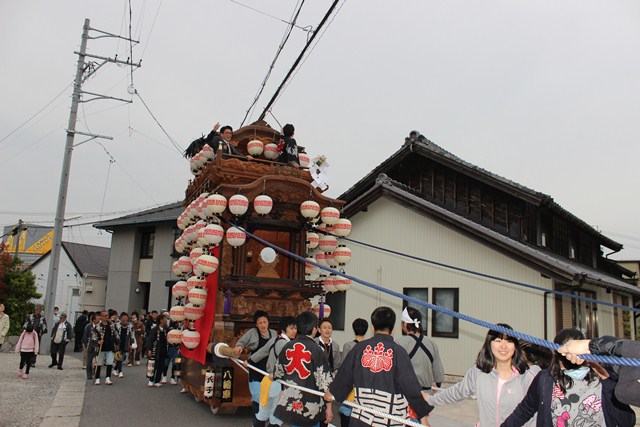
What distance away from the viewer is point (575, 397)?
11.4 ft

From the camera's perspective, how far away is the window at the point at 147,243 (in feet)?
95.5

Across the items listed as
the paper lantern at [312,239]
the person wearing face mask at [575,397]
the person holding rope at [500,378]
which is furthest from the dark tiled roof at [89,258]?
the person wearing face mask at [575,397]

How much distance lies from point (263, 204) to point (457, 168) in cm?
957

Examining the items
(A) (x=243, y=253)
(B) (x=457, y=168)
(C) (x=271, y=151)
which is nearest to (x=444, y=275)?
(B) (x=457, y=168)

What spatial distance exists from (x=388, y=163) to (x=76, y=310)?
23946mm

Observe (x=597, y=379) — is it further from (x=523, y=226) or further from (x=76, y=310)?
(x=76, y=310)

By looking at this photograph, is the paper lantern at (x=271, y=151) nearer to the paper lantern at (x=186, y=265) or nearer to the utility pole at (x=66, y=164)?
the paper lantern at (x=186, y=265)

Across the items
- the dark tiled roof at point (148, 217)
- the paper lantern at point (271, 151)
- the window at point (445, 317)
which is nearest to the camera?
the paper lantern at point (271, 151)

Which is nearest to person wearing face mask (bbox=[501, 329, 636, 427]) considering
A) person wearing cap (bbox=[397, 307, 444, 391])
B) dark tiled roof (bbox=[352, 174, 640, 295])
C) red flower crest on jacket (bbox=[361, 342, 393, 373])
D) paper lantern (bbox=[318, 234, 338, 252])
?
red flower crest on jacket (bbox=[361, 342, 393, 373])

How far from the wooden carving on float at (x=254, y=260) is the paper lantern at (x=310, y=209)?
12.1 inches

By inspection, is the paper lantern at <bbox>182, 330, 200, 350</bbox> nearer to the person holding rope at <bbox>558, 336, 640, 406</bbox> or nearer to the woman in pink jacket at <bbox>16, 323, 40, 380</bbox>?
the woman in pink jacket at <bbox>16, 323, 40, 380</bbox>

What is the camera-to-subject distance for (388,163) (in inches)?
742

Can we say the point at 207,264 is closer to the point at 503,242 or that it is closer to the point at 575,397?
the point at 575,397

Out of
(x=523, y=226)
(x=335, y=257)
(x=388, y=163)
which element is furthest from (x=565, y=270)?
(x=388, y=163)
